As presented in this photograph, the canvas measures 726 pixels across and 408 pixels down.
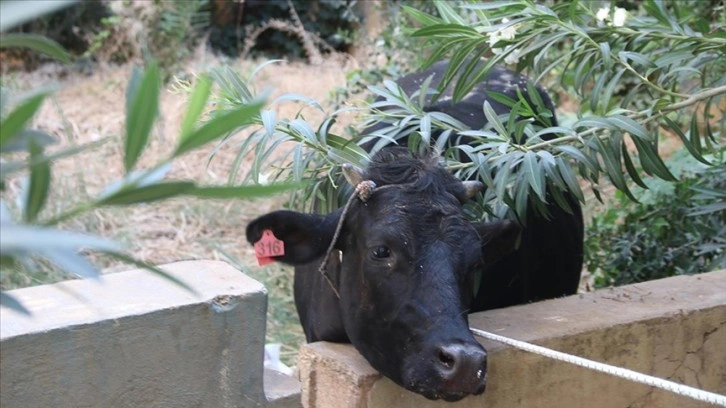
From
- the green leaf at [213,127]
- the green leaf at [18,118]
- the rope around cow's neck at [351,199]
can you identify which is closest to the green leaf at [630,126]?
the rope around cow's neck at [351,199]

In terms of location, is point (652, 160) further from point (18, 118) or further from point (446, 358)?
point (18, 118)

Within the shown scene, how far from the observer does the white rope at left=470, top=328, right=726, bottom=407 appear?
2.76 metres

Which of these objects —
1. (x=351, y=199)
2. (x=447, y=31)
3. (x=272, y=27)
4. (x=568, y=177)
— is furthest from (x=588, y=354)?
(x=272, y=27)

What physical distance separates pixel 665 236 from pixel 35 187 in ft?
16.7

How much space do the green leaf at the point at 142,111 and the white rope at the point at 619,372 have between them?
81.6 inches

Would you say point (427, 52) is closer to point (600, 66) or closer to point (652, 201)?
point (652, 201)

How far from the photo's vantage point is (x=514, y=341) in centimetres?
350

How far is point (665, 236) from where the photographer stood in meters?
Result: 5.76

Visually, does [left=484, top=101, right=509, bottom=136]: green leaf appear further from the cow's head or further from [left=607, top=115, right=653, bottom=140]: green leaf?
[left=607, top=115, right=653, bottom=140]: green leaf

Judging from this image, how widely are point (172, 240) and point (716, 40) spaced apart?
14.5 feet

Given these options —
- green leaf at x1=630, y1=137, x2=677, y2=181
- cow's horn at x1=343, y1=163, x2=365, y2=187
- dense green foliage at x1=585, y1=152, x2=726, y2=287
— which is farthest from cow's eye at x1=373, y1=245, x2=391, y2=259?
dense green foliage at x1=585, y1=152, x2=726, y2=287

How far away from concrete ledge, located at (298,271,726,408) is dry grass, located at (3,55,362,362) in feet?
7.90

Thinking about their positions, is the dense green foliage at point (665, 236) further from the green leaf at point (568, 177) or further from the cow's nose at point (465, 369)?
the cow's nose at point (465, 369)

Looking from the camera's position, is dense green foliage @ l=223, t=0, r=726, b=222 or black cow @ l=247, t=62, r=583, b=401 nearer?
black cow @ l=247, t=62, r=583, b=401
